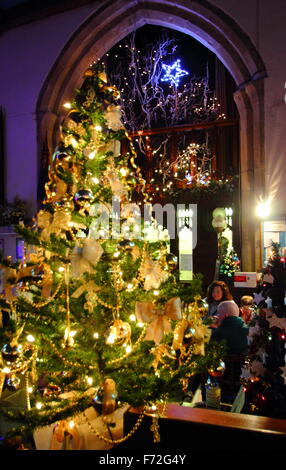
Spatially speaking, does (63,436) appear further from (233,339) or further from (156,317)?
(233,339)

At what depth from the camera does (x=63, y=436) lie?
1.50 m

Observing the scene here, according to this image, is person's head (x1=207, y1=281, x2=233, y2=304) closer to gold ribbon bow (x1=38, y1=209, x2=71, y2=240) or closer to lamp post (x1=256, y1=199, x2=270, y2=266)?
lamp post (x1=256, y1=199, x2=270, y2=266)

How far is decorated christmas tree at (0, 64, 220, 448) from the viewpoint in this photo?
151 centimetres

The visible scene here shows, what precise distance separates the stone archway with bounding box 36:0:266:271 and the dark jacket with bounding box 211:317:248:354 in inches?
118

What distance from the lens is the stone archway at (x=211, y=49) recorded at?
6.27 metres

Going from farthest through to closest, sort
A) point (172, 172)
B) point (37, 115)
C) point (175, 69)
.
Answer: point (175, 69), point (172, 172), point (37, 115)

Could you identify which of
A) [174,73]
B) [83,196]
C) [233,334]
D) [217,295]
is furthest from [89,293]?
[174,73]

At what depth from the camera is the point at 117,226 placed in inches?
72.0

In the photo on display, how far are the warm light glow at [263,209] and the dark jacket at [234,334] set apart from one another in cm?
315

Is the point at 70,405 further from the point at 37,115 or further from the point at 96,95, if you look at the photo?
the point at 37,115

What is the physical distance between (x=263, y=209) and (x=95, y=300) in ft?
16.8

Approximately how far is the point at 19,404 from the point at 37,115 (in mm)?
6097

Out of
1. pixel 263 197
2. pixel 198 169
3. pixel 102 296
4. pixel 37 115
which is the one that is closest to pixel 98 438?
pixel 102 296

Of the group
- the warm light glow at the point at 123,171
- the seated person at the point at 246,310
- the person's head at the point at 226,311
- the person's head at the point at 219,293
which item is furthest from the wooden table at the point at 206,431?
the seated person at the point at 246,310
